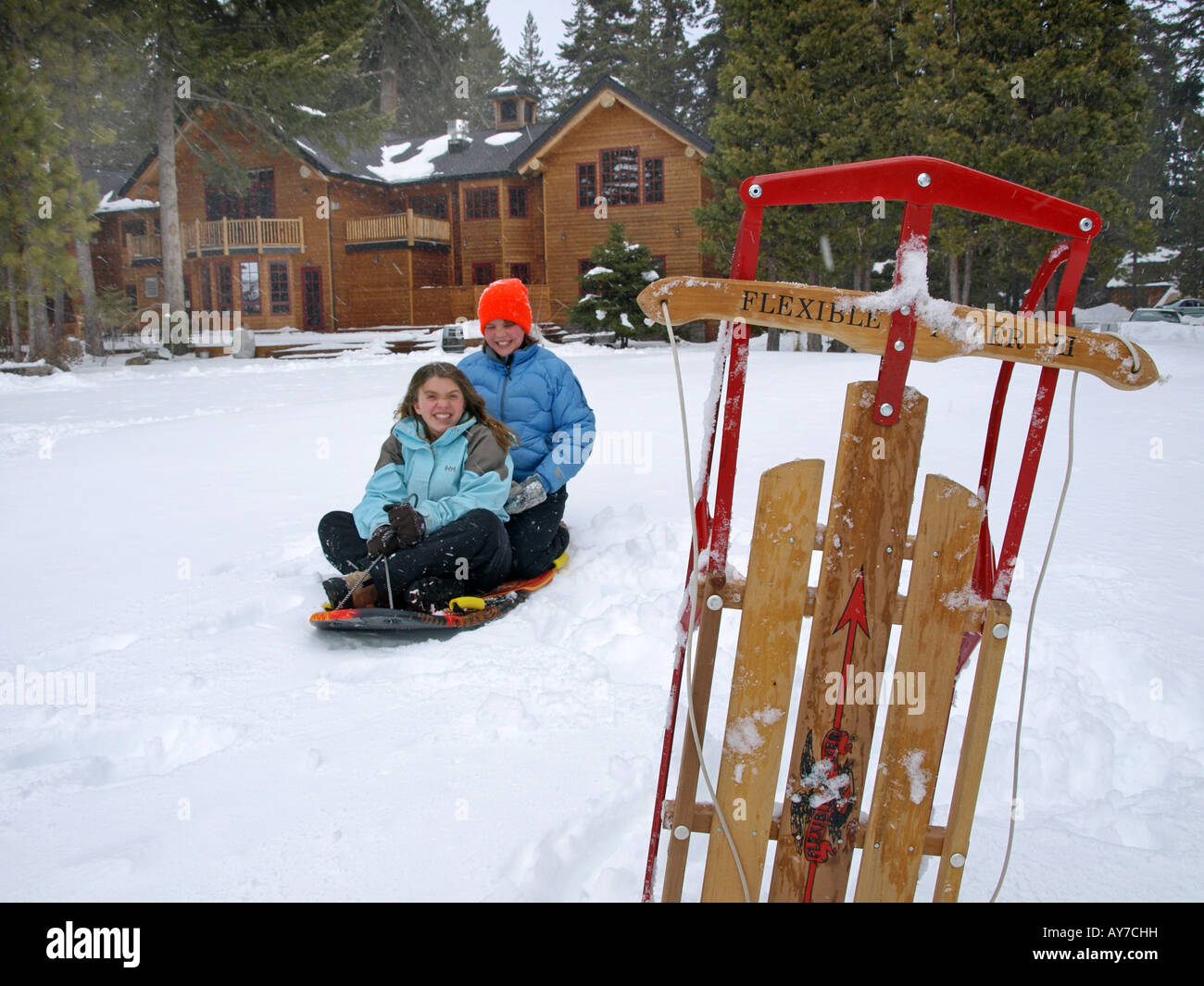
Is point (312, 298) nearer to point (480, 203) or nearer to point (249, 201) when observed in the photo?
point (249, 201)

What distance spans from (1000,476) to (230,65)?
21261 mm

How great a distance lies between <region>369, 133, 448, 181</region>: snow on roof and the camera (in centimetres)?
2959

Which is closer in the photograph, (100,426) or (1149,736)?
(1149,736)

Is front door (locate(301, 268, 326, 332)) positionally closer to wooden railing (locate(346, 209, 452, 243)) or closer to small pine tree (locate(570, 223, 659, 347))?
wooden railing (locate(346, 209, 452, 243))

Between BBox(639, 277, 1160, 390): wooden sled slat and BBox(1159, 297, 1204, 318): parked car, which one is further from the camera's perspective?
BBox(1159, 297, 1204, 318): parked car

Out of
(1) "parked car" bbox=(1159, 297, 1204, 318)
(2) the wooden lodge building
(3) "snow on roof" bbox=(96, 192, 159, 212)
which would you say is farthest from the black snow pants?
(1) "parked car" bbox=(1159, 297, 1204, 318)

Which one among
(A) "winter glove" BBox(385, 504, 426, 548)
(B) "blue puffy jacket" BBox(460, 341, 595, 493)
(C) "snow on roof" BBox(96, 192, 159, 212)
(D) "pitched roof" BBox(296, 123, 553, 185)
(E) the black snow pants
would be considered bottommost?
(E) the black snow pants

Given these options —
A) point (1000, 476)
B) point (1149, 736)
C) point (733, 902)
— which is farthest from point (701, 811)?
point (1000, 476)

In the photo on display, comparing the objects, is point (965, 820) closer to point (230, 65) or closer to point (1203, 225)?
point (230, 65)

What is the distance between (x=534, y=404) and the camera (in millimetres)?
4930

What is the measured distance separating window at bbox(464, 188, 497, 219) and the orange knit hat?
81.7 feet

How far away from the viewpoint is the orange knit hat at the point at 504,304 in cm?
481

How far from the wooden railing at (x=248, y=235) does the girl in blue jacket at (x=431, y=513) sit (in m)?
26.5

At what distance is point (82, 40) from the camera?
1930cm
